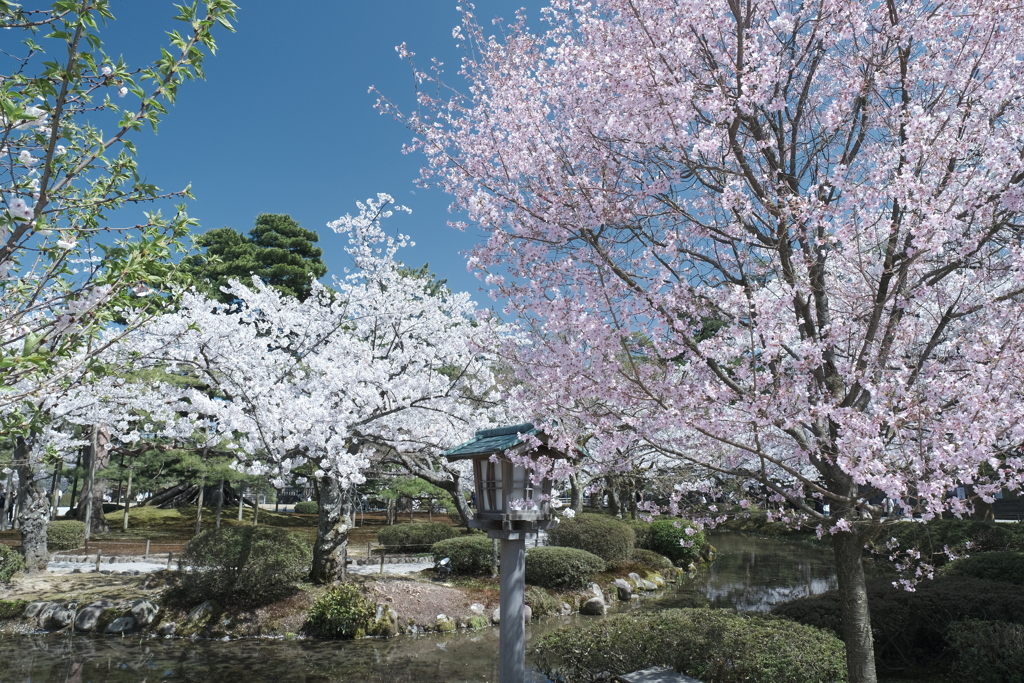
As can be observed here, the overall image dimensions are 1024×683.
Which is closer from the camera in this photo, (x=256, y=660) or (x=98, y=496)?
A: (x=256, y=660)

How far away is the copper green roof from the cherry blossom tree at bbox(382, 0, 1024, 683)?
565 millimetres

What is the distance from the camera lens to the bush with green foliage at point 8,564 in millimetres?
12383

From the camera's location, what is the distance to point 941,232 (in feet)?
13.4

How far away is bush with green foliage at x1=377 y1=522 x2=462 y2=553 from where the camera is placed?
20625mm

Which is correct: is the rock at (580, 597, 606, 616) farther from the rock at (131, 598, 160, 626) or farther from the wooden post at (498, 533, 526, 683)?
the rock at (131, 598, 160, 626)

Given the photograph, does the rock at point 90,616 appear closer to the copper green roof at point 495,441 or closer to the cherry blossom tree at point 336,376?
the cherry blossom tree at point 336,376

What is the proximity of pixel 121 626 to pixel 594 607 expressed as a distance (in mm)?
9141

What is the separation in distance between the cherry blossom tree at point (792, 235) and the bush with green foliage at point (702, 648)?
2.90 feet

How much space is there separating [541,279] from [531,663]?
6417 mm

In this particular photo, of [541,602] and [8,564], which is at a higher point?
[8,564]

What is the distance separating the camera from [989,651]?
20.7 feet

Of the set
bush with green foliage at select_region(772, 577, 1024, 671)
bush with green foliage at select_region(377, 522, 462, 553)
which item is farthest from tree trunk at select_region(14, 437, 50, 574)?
bush with green foliage at select_region(772, 577, 1024, 671)

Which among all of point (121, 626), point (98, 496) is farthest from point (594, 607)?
point (98, 496)

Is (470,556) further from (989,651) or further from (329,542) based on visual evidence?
(989,651)
